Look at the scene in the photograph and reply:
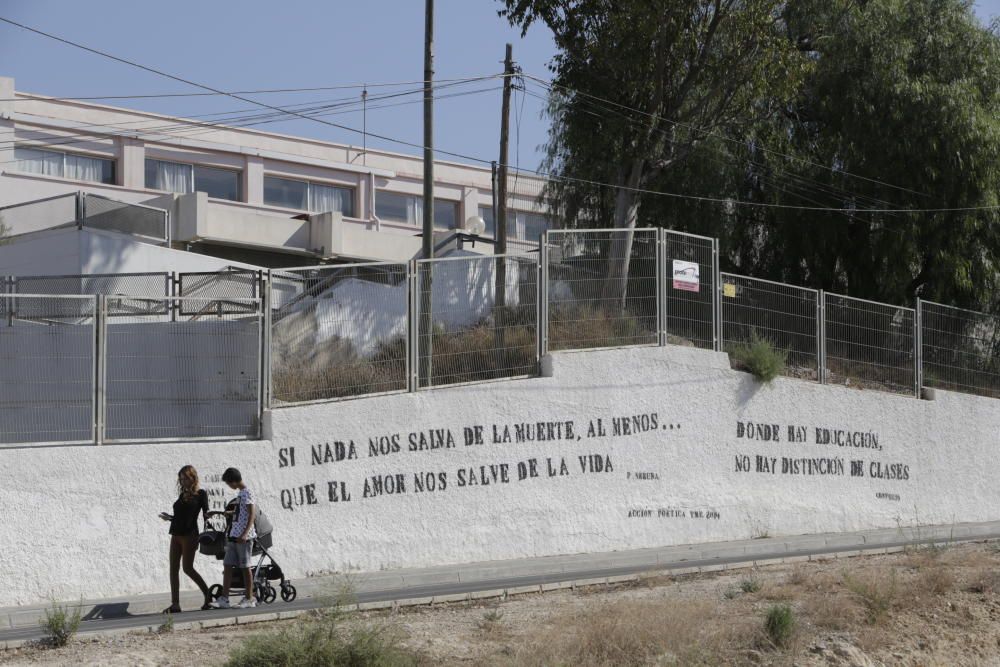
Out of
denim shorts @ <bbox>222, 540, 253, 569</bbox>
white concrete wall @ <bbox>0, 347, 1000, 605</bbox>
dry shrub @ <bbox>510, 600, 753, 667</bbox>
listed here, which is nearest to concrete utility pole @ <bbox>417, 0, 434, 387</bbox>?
white concrete wall @ <bbox>0, 347, 1000, 605</bbox>

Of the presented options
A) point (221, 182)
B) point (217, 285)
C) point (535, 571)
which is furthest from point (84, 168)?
point (535, 571)

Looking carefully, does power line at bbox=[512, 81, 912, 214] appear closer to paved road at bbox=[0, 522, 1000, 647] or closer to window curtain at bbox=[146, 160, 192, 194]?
paved road at bbox=[0, 522, 1000, 647]

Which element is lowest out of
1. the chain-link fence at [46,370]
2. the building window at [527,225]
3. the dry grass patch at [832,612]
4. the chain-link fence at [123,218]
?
the dry grass patch at [832,612]

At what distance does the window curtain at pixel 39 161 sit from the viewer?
1681 inches

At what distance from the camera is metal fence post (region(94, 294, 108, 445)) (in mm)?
14680

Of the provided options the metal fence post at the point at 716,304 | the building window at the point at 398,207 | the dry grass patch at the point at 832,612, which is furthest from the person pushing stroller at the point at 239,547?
the building window at the point at 398,207

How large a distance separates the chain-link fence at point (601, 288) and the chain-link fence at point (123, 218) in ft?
33.2

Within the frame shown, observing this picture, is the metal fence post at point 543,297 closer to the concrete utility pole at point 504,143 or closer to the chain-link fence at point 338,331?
the chain-link fence at point 338,331

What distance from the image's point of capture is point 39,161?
A: 43156 mm

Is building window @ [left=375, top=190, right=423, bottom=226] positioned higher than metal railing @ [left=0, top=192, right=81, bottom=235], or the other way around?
building window @ [left=375, top=190, right=423, bottom=226]

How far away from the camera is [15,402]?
46.4 feet

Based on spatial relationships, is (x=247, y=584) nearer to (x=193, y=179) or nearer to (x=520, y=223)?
(x=193, y=179)

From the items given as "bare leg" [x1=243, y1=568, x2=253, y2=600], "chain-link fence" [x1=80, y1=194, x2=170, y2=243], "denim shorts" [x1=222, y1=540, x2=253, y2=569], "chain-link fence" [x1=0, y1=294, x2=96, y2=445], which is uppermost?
"chain-link fence" [x1=80, y1=194, x2=170, y2=243]

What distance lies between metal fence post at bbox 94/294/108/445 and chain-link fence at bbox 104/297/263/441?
0.02 m
